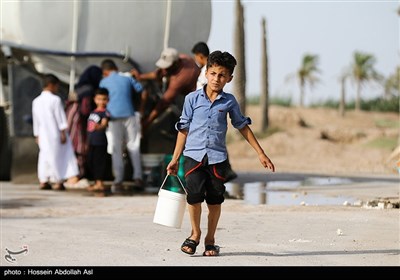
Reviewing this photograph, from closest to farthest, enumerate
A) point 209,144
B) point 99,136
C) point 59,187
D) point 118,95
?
point 209,144
point 99,136
point 118,95
point 59,187

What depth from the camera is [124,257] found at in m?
6.63

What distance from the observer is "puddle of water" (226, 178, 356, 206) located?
11.4 metres

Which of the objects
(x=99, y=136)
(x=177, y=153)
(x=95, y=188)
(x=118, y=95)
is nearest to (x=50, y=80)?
(x=118, y=95)

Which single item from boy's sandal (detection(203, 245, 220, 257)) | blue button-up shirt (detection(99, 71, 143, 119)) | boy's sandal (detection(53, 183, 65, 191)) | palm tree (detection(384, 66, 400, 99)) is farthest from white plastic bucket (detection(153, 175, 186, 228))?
palm tree (detection(384, 66, 400, 99))

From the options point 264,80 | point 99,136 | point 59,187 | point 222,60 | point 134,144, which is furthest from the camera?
point 264,80

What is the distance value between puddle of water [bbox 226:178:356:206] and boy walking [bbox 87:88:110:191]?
171 centimetres

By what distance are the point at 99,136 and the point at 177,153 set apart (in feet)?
19.5

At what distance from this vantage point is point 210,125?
672cm

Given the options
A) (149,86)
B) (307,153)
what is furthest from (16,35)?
(307,153)

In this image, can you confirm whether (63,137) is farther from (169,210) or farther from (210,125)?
(210,125)

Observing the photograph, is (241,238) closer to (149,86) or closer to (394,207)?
(394,207)

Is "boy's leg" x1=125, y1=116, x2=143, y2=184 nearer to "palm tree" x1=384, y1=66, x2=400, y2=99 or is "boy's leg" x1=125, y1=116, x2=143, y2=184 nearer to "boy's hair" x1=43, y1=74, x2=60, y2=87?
"boy's hair" x1=43, y1=74, x2=60, y2=87

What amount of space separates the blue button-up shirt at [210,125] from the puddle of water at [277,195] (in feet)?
13.9

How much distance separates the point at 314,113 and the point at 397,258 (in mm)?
44224
